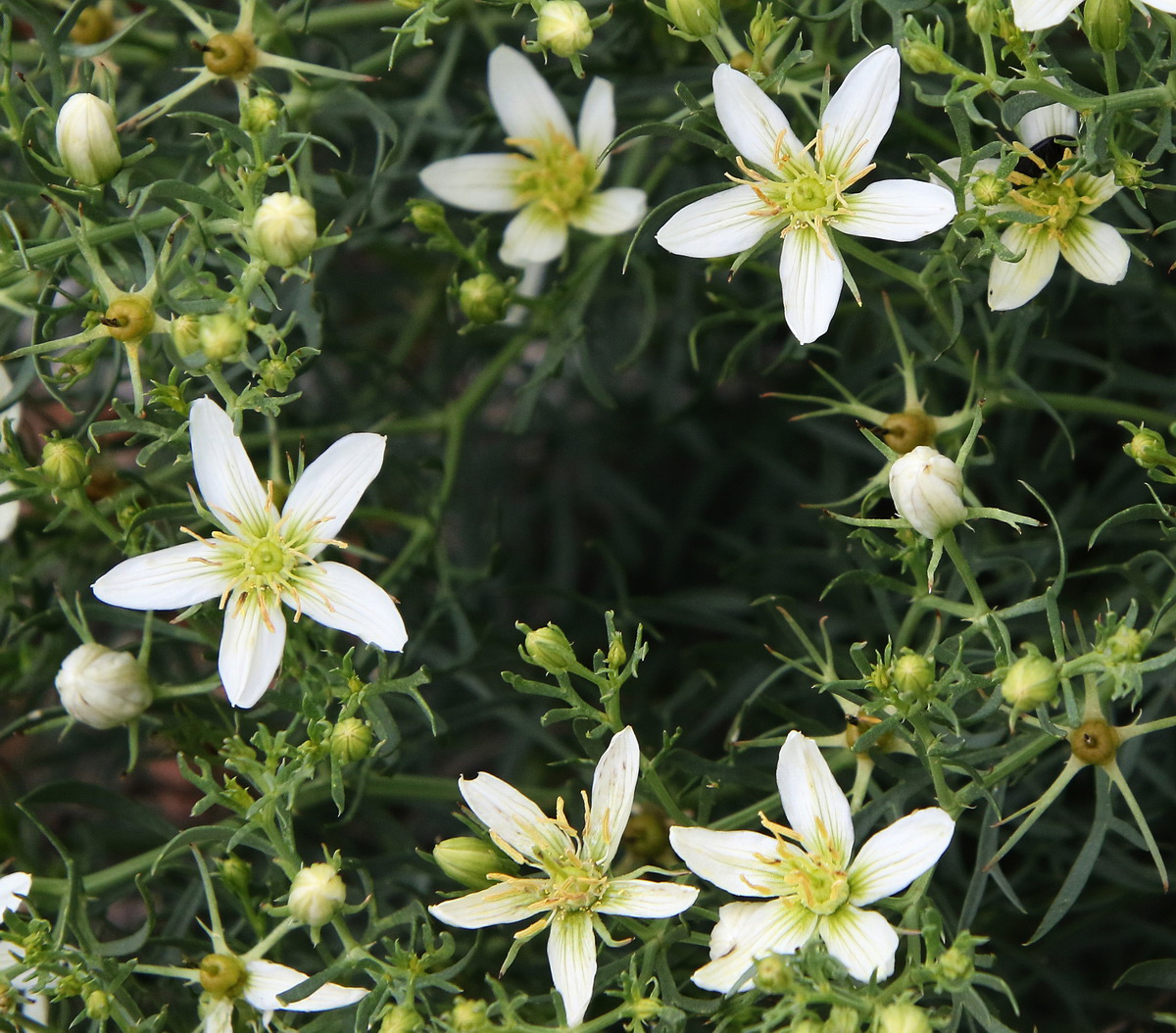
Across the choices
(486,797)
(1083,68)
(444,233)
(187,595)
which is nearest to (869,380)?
(1083,68)

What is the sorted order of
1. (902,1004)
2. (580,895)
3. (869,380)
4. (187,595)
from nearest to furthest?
(902,1004), (580,895), (187,595), (869,380)

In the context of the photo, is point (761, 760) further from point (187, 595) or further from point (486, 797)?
point (187, 595)

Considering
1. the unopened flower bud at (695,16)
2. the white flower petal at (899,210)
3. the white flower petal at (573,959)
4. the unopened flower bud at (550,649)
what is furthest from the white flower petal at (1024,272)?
the white flower petal at (573,959)

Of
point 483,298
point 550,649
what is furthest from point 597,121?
point 550,649

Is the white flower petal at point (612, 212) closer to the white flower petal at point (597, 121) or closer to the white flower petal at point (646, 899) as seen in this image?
the white flower petal at point (597, 121)

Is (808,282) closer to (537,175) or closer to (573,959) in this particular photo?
(537,175)

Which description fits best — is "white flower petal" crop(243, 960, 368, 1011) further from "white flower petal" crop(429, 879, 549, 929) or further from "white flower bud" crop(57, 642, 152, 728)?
"white flower bud" crop(57, 642, 152, 728)
